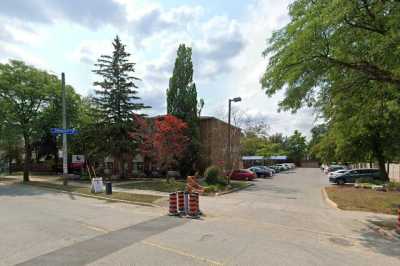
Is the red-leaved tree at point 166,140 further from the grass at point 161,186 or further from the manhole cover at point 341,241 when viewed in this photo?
the manhole cover at point 341,241

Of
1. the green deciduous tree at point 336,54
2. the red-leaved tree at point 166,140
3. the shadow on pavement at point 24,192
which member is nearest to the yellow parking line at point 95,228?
the green deciduous tree at point 336,54

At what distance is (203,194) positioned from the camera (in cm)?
1972

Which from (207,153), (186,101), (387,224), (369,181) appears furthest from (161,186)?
(369,181)

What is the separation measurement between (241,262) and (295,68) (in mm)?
6545

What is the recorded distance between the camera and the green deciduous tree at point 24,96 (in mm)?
26734

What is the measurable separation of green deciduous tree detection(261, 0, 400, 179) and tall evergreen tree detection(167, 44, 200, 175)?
2312 centimetres

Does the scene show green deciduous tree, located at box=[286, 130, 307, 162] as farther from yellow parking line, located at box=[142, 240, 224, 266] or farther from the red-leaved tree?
yellow parking line, located at box=[142, 240, 224, 266]

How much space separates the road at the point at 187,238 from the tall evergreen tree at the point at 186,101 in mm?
21535

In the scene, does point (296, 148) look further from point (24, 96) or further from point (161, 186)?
point (24, 96)

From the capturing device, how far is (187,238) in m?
8.28

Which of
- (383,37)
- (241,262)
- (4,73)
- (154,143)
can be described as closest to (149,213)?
(241,262)

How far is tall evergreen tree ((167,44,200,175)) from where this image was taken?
34625 millimetres

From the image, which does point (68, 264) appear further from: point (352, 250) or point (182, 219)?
point (352, 250)

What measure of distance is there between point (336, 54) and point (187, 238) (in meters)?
7.51
